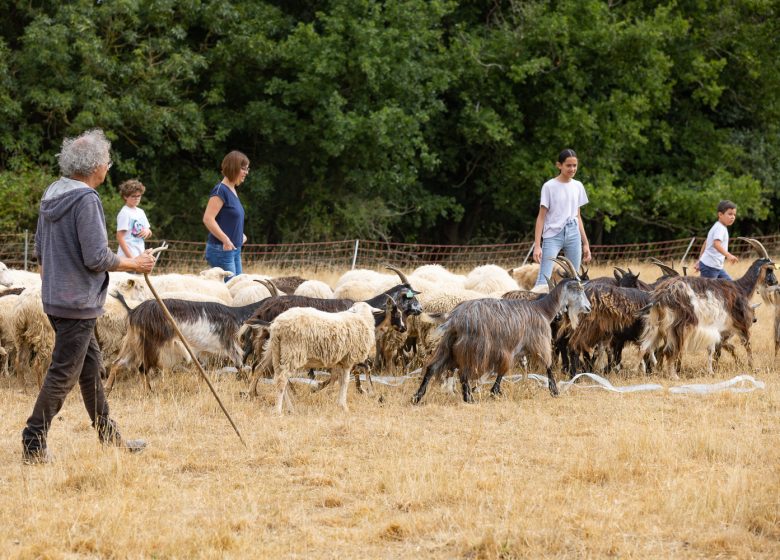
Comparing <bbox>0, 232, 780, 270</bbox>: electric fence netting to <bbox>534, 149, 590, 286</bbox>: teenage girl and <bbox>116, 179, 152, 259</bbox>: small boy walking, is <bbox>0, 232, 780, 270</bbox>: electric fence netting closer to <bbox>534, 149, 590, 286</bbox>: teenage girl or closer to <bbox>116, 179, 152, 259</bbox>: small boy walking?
<bbox>116, 179, 152, 259</bbox>: small boy walking

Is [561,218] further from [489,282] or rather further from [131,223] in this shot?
[131,223]

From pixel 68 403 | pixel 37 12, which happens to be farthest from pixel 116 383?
pixel 37 12

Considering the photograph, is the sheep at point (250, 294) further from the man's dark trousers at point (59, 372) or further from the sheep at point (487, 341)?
the man's dark trousers at point (59, 372)

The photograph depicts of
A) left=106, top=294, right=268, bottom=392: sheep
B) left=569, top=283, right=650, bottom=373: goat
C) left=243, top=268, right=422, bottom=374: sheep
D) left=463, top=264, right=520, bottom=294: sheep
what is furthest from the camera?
left=463, top=264, right=520, bottom=294: sheep

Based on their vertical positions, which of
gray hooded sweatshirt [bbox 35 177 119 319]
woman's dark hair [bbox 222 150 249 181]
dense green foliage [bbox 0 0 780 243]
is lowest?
gray hooded sweatshirt [bbox 35 177 119 319]

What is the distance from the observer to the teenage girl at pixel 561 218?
10.2 meters

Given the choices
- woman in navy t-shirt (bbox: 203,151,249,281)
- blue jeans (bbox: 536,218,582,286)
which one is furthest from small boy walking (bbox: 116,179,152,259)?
blue jeans (bbox: 536,218,582,286)

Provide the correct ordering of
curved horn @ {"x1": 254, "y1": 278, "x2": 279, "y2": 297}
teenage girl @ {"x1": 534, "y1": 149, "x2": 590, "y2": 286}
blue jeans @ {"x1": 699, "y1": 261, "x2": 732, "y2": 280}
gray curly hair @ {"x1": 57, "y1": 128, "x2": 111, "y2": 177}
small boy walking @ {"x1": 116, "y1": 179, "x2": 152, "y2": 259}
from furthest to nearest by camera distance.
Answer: blue jeans @ {"x1": 699, "y1": 261, "x2": 732, "y2": 280} < teenage girl @ {"x1": 534, "y1": 149, "x2": 590, "y2": 286} < curved horn @ {"x1": 254, "y1": 278, "x2": 279, "y2": 297} < small boy walking @ {"x1": 116, "y1": 179, "x2": 152, "y2": 259} < gray curly hair @ {"x1": 57, "y1": 128, "x2": 111, "y2": 177}

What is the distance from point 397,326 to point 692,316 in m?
3.00

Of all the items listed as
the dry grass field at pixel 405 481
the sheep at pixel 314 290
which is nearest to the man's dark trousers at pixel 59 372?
the dry grass field at pixel 405 481

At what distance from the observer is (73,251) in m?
5.90

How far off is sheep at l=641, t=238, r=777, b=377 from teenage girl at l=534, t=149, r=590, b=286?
1.02 metres

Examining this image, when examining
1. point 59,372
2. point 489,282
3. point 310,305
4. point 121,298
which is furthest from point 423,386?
point 489,282

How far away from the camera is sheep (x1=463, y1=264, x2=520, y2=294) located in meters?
11.4
